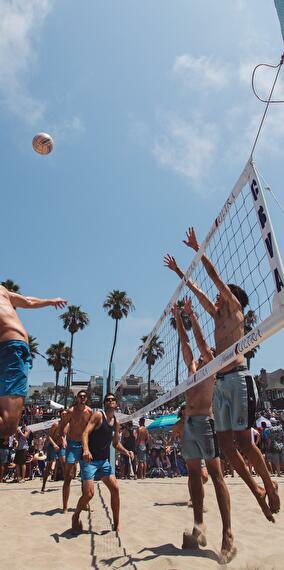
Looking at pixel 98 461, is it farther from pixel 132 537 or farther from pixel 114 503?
pixel 132 537

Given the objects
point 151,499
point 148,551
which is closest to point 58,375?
point 151,499

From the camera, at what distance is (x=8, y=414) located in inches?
112

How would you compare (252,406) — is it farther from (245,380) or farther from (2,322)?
(2,322)

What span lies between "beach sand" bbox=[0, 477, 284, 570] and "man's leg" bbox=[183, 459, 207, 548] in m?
0.12

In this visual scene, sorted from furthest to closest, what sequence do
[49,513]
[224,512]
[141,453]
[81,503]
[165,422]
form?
1. [165,422]
2. [141,453]
3. [49,513]
4. [81,503]
5. [224,512]

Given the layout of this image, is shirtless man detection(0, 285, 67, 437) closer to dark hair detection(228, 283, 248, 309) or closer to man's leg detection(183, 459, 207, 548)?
dark hair detection(228, 283, 248, 309)

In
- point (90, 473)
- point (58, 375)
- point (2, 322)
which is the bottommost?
point (90, 473)

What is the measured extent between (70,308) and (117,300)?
5.27 meters

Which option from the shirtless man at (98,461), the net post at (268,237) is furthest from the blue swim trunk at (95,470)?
the net post at (268,237)

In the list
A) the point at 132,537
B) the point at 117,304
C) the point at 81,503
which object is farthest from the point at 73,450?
the point at 117,304

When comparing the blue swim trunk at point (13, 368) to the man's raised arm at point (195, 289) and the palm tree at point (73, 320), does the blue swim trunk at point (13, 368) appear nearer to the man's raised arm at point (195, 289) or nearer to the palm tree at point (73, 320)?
the man's raised arm at point (195, 289)

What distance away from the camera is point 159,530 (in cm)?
514

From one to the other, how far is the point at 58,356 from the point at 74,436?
44.6m

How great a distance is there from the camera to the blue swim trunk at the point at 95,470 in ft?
16.6
